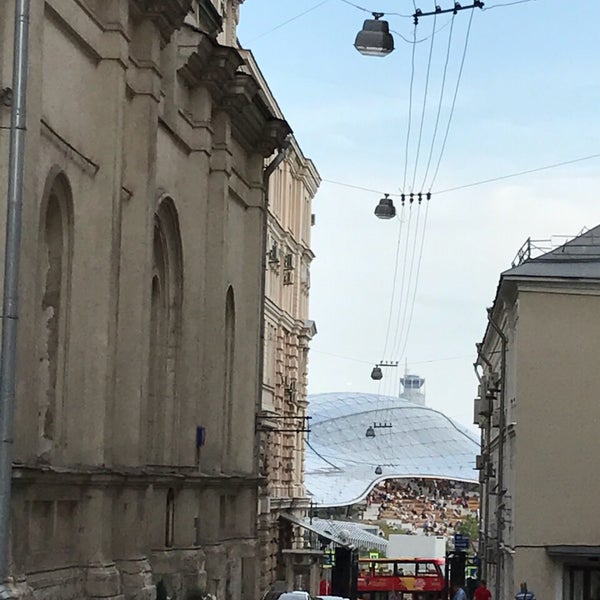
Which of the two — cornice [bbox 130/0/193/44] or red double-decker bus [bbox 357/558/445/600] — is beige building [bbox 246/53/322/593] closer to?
red double-decker bus [bbox 357/558/445/600]

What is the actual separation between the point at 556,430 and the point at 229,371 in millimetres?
13365

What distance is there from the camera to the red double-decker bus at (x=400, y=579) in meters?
72.7

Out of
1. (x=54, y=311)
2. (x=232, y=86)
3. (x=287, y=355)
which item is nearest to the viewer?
(x=54, y=311)

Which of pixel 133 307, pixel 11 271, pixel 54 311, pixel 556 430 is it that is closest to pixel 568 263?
pixel 556 430

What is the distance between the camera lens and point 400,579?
2896 inches

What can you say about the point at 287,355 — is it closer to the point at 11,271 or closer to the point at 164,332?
the point at 164,332

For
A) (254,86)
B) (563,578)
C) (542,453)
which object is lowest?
(563,578)

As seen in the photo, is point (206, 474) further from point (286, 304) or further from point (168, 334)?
point (286, 304)

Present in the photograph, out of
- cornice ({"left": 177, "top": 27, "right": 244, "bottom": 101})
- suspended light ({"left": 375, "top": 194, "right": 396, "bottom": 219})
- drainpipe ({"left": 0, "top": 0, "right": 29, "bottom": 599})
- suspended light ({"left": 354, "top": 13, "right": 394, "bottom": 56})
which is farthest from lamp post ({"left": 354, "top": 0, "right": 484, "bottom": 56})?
suspended light ({"left": 375, "top": 194, "right": 396, "bottom": 219})

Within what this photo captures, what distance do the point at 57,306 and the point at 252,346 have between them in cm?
1448

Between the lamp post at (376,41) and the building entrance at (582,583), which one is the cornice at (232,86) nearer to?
the lamp post at (376,41)

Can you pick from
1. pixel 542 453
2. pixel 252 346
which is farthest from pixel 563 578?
pixel 252 346

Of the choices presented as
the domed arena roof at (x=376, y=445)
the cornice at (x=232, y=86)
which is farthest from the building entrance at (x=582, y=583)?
the domed arena roof at (x=376, y=445)

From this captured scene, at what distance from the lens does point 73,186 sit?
66.6 feet
